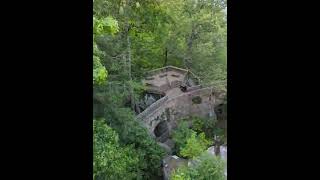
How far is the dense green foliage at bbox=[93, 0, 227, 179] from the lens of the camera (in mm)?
4770

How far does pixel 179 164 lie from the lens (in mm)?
4883

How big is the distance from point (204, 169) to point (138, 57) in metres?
1.39

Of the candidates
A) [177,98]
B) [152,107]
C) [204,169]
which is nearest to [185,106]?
[177,98]

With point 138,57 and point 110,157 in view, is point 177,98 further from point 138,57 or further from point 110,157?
point 110,157

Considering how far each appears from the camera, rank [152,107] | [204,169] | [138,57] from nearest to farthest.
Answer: [204,169], [138,57], [152,107]

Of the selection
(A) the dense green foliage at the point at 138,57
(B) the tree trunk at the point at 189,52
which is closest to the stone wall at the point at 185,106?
(A) the dense green foliage at the point at 138,57

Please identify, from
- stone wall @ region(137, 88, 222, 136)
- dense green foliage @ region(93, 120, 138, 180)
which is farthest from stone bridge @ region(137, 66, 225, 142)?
dense green foliage @ region(93, 120, 138, 180)

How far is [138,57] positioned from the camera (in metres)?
4.86

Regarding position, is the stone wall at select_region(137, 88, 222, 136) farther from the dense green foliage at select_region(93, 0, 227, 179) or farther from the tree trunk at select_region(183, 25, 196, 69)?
the tree trunk at select_region(183, 25, 196, 69)

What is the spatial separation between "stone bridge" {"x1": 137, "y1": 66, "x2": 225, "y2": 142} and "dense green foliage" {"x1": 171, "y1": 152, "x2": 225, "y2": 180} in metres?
0.42

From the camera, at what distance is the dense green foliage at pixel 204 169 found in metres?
4.69

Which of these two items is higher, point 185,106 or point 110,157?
point 185,106
